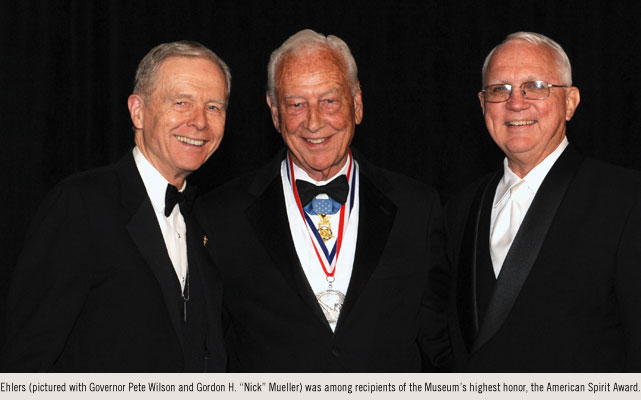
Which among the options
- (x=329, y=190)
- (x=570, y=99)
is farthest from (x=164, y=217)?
(x=570, y=99)

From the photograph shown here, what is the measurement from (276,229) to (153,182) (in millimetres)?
583

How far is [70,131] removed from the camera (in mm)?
5344

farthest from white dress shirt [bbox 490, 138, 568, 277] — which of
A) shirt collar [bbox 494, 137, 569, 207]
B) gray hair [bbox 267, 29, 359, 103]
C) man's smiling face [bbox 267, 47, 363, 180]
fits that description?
gray hair [bbox 267, 29, 359, 103]

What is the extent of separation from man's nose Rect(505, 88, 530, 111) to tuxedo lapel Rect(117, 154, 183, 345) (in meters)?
1.55

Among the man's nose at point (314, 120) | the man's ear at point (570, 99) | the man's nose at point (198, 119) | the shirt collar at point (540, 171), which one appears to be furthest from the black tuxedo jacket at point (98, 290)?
the man's ear at point (570, 99)

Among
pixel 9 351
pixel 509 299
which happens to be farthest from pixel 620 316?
pixel 9 351

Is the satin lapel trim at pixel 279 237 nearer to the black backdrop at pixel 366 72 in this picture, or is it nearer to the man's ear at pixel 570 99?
the man's ear at pixel 570 99

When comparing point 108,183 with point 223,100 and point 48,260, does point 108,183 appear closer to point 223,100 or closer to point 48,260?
point 48,260

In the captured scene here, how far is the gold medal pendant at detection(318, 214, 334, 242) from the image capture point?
3.30 m

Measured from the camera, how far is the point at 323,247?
10.7 ft

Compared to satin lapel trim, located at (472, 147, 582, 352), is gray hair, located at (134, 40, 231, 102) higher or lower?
higher

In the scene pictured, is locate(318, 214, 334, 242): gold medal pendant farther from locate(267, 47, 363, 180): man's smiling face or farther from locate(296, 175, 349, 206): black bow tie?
locate(267, 47, 363, 180): man's smiling face

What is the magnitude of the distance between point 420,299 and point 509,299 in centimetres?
53

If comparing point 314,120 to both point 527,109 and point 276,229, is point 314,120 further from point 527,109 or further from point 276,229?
point 527,109
